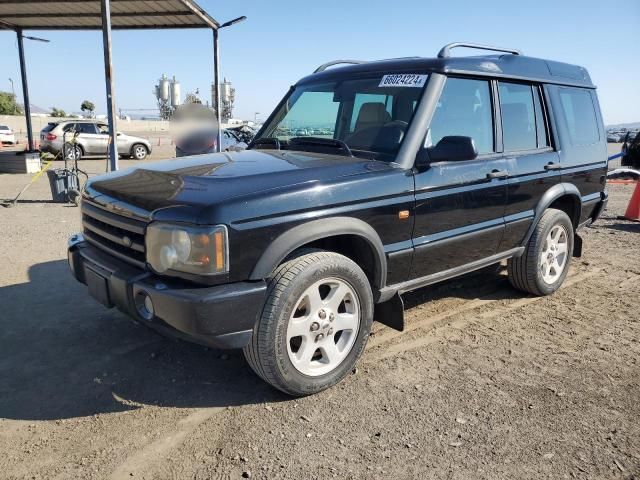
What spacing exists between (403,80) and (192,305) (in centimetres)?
222

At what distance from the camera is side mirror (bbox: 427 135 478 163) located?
3.21 metres

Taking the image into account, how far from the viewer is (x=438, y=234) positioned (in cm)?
348

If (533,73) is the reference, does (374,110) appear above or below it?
below

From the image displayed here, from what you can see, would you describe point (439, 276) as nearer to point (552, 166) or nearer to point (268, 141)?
point (552, 166)

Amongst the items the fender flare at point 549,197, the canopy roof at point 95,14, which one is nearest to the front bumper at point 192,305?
the fender flare at point 549,197

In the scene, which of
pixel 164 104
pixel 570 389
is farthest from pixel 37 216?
pixel 570 389

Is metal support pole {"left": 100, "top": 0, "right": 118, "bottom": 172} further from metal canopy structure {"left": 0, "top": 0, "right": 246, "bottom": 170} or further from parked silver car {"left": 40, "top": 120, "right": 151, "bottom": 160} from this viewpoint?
parked silver car {"left": 40, "top": 120, "right": 151, "bottom": 160}

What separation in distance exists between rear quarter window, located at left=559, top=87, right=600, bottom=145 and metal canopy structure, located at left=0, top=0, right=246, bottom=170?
6479 mm

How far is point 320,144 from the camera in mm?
3725

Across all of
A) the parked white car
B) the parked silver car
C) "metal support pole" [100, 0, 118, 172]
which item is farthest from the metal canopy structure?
the parked white car

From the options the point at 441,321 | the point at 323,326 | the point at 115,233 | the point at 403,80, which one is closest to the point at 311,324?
the point at 323,326

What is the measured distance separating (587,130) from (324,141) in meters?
2.92

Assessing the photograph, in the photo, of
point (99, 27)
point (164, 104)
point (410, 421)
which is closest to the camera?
point (410, 421)

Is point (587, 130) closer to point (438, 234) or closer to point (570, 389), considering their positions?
point (438, 234)
